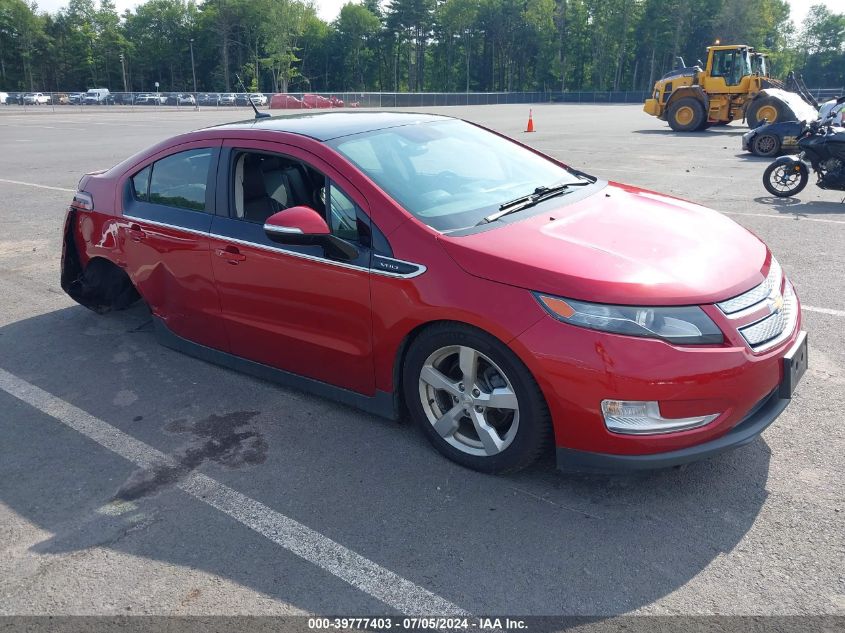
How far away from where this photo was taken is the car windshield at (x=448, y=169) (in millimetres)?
3641

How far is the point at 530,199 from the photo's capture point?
3916 mm

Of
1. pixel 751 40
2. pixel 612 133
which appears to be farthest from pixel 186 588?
pixel 751 40

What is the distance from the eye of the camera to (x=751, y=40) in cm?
9475

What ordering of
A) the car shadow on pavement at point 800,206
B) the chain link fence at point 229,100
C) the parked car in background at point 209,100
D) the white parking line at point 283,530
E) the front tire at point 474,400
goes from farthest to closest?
the parked car in background at point 209,100 < the chain link fence at point 229,100 < the car shadow on pavement at point 800,206 < the front tire at point 474,400 < the white parking line at point 283,530

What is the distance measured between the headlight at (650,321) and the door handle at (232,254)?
2005mm

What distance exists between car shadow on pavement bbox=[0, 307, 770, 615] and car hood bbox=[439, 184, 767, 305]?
925mm

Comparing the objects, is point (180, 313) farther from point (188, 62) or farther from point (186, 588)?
point (188, 62)

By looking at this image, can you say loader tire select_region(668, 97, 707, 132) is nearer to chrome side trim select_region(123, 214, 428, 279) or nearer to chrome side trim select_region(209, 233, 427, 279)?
chrome side trim select_region(123, 214, 428, 279)

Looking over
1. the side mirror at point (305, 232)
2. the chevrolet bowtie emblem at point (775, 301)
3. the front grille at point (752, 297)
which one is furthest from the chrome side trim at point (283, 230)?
the chevrolet bowtie emblem at point (775, 301)

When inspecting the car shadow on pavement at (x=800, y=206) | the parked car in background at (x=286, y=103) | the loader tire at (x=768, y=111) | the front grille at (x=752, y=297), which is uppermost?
the parked car in background at (x=286, y=103)

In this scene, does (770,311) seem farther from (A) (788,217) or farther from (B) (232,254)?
(A) (788,217)

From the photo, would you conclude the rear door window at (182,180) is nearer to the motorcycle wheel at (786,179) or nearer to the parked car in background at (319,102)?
the motorcycle wheel at (786,179)

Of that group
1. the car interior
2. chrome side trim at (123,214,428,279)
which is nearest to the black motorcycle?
the car interior

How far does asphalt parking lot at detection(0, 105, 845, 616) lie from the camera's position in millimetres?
Result: 2613
